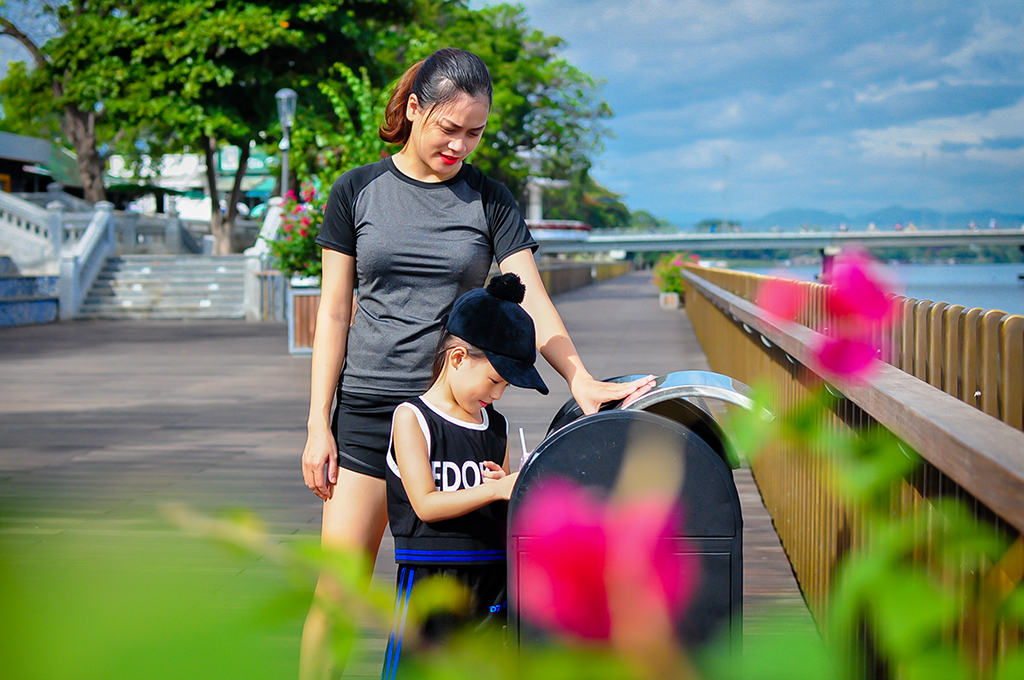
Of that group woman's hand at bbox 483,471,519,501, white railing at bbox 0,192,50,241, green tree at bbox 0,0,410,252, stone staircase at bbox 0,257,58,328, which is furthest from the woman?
white railing at bbox 0,192,50,241

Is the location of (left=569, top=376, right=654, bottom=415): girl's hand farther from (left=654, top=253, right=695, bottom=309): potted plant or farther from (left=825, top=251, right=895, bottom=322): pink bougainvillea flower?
(left=654, top=253, right=695, bottom=309): potted plant

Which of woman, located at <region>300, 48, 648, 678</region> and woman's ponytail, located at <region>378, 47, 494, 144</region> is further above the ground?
woman's ponytail, located at <region>378, 47, 494, 144</region>

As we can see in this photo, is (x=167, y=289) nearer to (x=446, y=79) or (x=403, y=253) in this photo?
(x=403, y=253)

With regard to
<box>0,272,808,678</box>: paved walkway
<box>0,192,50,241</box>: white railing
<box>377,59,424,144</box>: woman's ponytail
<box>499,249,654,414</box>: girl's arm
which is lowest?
<box>0,272,808,678</box>: paved walkway

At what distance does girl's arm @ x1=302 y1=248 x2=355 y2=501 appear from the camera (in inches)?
103

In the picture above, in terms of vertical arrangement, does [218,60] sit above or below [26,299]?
above

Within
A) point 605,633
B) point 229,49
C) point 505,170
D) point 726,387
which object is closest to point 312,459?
point 726,387

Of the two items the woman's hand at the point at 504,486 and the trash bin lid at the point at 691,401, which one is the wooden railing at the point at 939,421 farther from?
the woman's hand at the point at 504,486

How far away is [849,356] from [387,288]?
1970mm

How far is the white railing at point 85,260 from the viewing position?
2386 cm

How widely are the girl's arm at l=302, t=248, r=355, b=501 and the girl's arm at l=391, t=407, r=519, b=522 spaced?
0.89 ft

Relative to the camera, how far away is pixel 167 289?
25.2 m

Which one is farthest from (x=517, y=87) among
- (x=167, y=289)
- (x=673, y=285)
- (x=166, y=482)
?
(x=166, y=482)

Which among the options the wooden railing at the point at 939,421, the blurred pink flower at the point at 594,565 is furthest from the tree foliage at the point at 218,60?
the blurred pink flower at the point at 594,565
